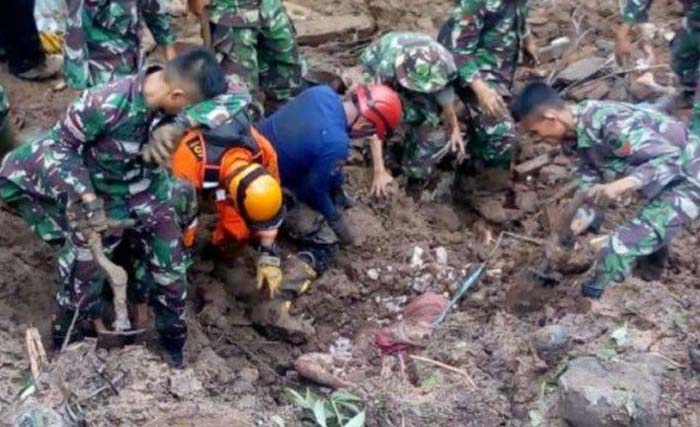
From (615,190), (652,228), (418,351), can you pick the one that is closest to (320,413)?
(418,351)

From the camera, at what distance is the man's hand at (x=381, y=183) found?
885cm

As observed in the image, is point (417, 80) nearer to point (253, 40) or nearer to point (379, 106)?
point (379, 106)

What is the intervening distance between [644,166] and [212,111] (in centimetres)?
224

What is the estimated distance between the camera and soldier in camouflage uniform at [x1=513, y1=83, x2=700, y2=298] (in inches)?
301

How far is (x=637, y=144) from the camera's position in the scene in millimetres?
7660

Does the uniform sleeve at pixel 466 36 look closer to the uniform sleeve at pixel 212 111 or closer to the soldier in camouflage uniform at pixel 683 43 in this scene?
the soldier in camouflage uniform at pixel 683 43

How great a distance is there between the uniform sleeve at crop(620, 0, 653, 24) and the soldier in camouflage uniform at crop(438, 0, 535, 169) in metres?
0.61

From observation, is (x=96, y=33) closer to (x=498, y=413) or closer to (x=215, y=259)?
(x=215, y=259)

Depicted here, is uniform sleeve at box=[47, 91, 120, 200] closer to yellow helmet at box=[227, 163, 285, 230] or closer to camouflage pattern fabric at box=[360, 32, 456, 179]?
yellow helmet at box=[227, 163, 285, 230]

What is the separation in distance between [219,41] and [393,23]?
94.2 inches

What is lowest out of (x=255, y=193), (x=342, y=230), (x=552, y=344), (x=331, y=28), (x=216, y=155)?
(x=331, y=28)

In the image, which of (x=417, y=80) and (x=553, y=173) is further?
(x=553, y=173)

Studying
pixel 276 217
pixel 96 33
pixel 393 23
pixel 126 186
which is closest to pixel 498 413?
pixel 276 217

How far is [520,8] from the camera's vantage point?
29.4ft
